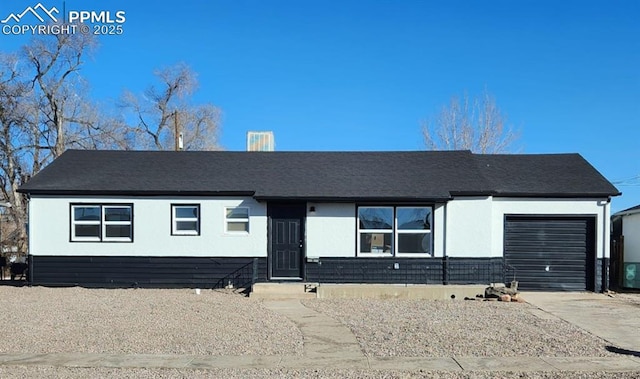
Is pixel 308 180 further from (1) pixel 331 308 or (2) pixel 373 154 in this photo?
(1) pixel 331 308

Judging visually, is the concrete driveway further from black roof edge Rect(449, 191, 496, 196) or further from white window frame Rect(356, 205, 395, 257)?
white window frame Rect(356, 205, 395, 257)

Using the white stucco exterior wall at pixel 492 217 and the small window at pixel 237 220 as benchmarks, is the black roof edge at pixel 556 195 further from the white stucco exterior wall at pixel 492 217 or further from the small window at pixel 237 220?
the small window at pixel 237 220

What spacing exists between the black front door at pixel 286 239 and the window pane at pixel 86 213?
4898 mm

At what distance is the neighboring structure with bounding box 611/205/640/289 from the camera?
1681 centimetres

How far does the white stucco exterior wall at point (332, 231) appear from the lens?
50.4 ft

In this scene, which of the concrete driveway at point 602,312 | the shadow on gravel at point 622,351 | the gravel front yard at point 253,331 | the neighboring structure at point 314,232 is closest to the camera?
the gravel front yard at point 253,331

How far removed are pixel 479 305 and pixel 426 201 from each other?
129 inches

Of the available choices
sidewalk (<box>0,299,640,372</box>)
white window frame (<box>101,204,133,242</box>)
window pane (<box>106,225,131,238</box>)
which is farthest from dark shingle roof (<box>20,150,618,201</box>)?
sidewalk (<box>0,299,640,372</box>)

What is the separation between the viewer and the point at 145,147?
37688 millimetres

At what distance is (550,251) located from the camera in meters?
15.8

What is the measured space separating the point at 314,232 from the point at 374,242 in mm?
1703

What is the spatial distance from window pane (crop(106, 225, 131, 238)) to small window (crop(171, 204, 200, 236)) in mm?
1303

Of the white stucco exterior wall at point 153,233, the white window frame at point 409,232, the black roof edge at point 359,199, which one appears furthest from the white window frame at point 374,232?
the white stucco exterior wall at point 153,233

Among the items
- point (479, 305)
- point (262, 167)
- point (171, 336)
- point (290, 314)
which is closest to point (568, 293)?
point (479, 305)
